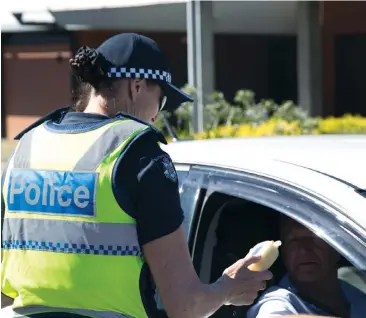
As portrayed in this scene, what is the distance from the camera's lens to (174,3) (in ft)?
43.0

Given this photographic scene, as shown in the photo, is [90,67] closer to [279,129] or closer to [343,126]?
[279,129]

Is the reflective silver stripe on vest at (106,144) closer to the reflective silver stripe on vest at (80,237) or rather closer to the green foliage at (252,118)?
the reflective silver stripe on vest at (80,237)

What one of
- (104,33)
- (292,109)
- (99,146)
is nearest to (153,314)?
(99,146)

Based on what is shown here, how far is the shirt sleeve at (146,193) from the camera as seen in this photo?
1.86 m

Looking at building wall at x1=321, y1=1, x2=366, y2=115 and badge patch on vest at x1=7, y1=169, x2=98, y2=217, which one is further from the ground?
building wall at x1=321, y1=1, x2=366, y2=115

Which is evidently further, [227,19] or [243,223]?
[227,19]

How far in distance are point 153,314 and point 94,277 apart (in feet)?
0.62

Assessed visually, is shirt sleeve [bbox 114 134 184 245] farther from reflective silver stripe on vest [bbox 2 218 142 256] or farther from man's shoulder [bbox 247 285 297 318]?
man's shoulder [bbox 247 285 297 318]

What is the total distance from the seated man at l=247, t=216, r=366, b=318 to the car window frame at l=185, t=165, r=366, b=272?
7.9 inches

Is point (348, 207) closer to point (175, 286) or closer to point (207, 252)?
point (175, 286)

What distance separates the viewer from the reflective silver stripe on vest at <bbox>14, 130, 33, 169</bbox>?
205 cm

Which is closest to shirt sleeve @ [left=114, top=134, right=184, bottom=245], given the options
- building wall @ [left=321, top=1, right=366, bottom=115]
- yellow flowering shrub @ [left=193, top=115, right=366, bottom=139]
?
yellow flowering shrub @ [left=193, top=115, right=366, bottom=139]

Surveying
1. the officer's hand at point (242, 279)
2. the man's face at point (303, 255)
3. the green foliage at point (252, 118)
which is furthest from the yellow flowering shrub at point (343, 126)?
the officer's hand at point (242, 279)

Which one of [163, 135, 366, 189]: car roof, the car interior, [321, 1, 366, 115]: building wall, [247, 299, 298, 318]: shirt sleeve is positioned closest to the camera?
[163, 135, 366, 189]: car roof
